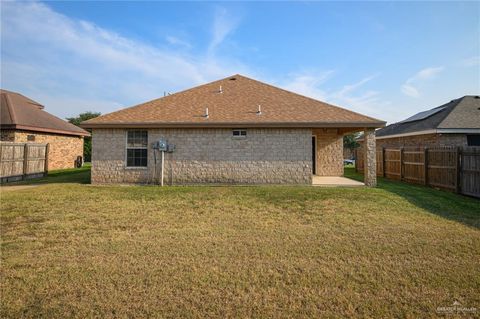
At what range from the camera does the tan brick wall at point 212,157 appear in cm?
1174

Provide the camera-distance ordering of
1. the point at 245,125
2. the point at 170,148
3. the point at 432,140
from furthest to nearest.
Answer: the point at 432,140 → the point at 170,148 → the point at 245,125

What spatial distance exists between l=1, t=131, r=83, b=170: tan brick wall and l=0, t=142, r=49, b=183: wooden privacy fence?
2.87 metres

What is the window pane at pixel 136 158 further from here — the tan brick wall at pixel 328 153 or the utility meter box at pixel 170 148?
the tan brick wall at pixel 328 153

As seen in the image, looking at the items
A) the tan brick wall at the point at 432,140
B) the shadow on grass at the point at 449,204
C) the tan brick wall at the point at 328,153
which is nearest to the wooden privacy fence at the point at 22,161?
the tan brick wall at the point at 328,153

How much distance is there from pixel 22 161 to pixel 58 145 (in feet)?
22.6

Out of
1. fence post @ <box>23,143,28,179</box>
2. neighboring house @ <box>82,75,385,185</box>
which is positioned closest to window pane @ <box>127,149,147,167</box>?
neighboring house @ <box>82,75,385,185</box>

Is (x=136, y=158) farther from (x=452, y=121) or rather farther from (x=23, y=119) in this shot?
(x=452, y=121)

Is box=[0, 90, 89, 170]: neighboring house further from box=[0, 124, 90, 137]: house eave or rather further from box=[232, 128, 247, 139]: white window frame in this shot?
box=[232, 128, 247, 139]: white window frame

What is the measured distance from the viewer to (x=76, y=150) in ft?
73.8

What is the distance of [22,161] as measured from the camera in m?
13.6

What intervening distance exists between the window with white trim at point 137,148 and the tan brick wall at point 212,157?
235 mm

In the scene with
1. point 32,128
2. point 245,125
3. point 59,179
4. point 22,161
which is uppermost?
point 32,128

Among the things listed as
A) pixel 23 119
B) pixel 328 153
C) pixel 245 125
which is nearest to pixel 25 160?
pixel 23 119

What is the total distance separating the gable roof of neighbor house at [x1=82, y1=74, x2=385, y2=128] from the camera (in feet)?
37.8
